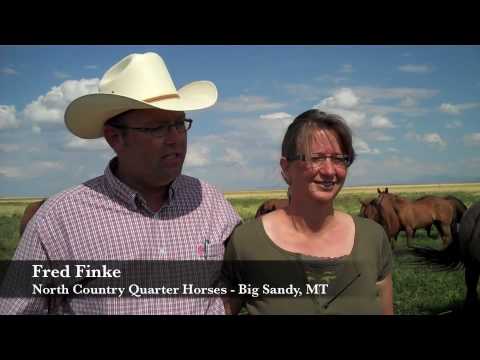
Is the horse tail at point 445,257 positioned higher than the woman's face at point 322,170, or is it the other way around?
the woman's face at point 322,170

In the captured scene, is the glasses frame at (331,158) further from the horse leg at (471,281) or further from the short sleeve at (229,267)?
the horse leg at (471,281)

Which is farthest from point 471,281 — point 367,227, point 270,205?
point 367,227

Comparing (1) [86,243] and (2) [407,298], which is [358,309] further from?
(2) [407,298]

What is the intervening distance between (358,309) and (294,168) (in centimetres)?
70

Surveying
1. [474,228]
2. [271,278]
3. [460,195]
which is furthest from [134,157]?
[460,195]

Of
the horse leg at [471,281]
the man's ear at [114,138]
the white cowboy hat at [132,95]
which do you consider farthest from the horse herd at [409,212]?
the man's ear at [114,138]

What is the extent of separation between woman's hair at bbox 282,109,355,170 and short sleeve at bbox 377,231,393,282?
1.40 ft

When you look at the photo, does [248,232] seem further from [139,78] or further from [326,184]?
[139,78]

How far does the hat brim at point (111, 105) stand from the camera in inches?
94.3

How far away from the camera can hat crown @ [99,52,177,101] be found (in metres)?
2.44

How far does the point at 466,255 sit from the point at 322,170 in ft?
16.2

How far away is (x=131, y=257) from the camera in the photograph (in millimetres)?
2365

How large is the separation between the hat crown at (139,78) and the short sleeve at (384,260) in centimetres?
125

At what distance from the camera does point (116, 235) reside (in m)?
2.36
